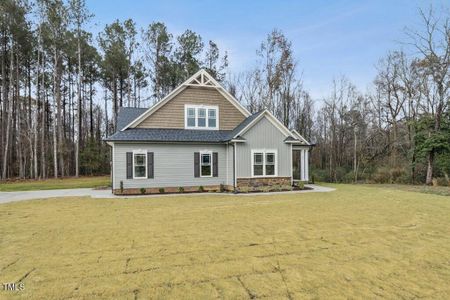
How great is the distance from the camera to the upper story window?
1695 cm

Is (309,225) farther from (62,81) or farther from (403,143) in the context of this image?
(62,81)

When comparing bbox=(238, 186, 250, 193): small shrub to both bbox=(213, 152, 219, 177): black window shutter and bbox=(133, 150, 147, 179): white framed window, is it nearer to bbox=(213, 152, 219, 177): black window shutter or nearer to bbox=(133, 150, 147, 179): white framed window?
bbox=(213, 152, 219, 177): black window shutter

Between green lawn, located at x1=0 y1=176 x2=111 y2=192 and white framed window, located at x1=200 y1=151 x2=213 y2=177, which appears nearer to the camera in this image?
white framed window, located at x1=200 y1=151 x2=213 y2=177

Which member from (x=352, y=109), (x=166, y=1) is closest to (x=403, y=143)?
(x=352, y=109)

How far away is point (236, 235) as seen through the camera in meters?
6.23

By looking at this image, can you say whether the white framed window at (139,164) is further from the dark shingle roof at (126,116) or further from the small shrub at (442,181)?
the small shrub at (442,181)

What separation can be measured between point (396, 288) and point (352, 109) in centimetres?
2838

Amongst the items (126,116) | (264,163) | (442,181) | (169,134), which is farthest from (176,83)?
(442,181)

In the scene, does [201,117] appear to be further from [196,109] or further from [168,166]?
[168,166]

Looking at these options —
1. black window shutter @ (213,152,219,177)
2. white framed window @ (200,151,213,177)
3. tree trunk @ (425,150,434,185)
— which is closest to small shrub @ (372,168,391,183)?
tree trunk @ (425,150,434,185)

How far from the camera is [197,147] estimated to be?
52.0 feet

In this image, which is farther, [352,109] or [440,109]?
[352,109]

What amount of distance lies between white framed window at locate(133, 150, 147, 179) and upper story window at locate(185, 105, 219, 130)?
11.0ft

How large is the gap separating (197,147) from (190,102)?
3105mm
